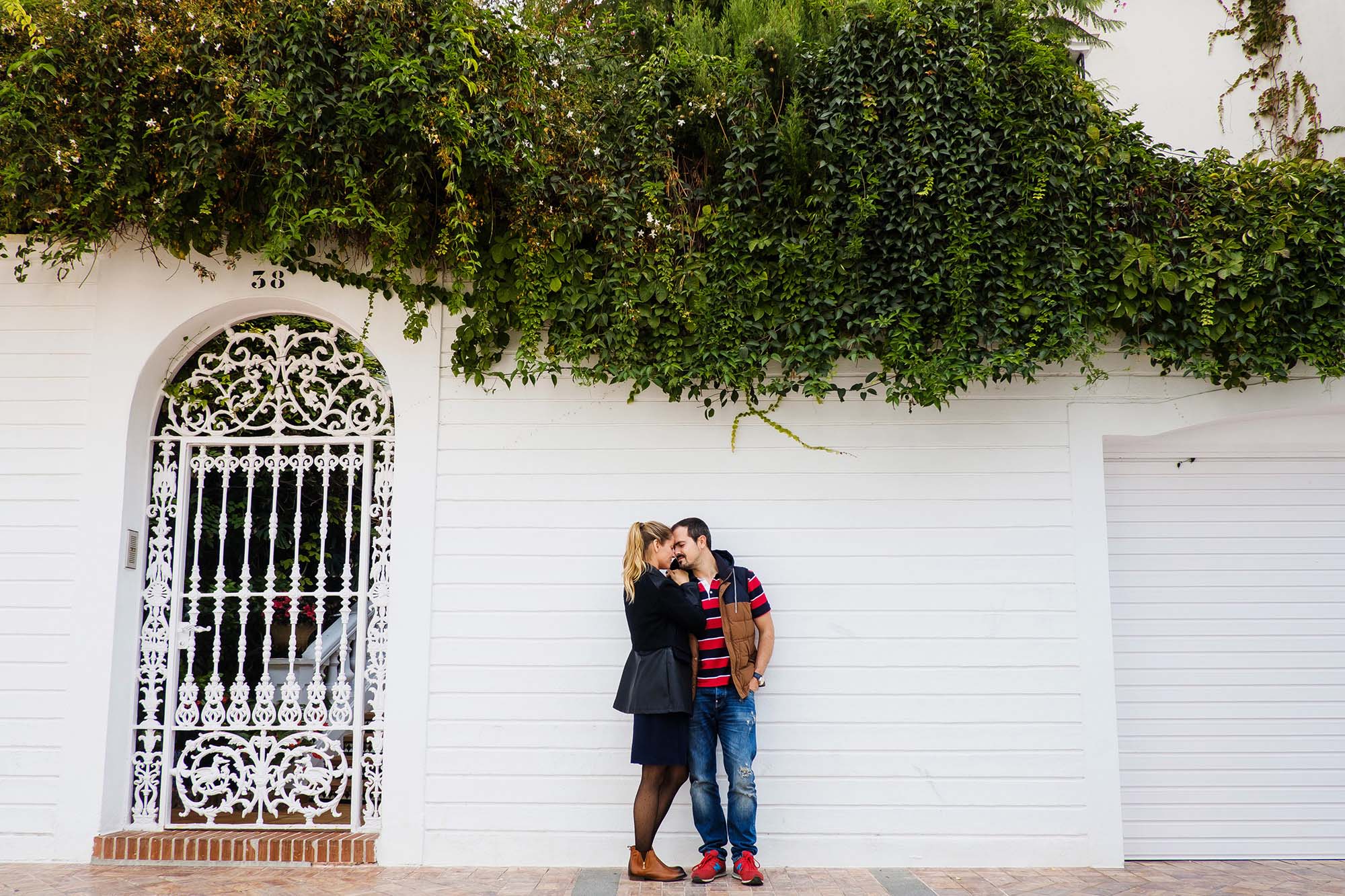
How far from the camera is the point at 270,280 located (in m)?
5.54

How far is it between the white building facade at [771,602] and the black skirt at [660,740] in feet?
1.61

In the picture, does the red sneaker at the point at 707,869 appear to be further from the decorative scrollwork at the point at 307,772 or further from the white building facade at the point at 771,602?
the decorative scrollwork at the point at 307,772

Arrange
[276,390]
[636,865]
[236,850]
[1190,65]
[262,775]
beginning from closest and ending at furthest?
[636,865], [236,850], [262,775], [276,390], [1190,65]

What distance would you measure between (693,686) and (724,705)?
0.19 metres

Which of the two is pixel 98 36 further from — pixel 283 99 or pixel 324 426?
pixel 324 426

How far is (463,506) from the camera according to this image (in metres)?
5.39

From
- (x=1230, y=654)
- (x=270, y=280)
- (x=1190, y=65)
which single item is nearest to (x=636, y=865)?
(x=1230, y=654)

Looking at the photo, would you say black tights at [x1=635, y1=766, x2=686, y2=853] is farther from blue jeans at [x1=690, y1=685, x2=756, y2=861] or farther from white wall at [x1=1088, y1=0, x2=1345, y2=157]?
white wall at [x1=1088, y1=0, x2=1345, y2=157]

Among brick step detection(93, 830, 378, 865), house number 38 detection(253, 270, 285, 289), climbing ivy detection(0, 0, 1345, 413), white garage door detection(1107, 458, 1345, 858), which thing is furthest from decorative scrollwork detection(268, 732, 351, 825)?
white garage door detection(1107, 458, 1345, 858)

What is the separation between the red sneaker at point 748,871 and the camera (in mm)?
4699

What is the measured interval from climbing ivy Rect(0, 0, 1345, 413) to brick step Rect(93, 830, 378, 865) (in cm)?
269

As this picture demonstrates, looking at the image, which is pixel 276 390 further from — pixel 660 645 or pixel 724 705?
pixel 724 705

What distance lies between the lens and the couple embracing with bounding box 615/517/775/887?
4723 millimetres

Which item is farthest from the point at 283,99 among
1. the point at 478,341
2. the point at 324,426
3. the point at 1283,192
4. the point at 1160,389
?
the point at 1283,192
